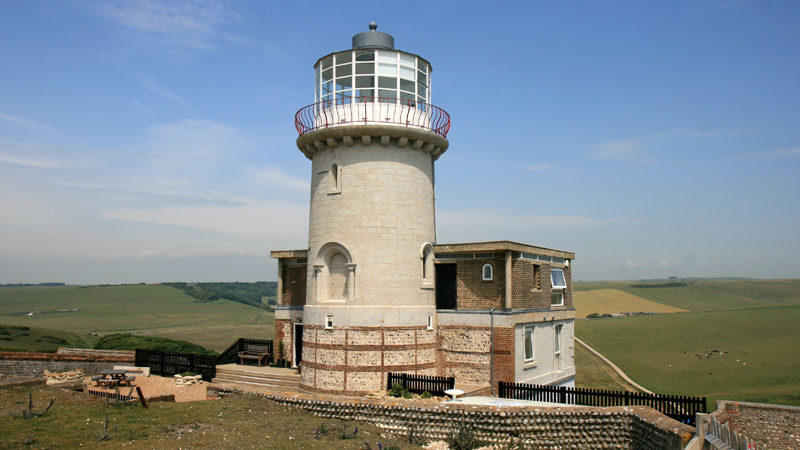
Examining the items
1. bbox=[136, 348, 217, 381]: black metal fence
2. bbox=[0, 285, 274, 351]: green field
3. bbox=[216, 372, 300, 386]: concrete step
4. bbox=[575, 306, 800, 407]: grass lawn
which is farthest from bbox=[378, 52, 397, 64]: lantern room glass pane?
bbox=[0, 285, 274, 351]: green field

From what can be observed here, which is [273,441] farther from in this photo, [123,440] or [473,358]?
[473,358]

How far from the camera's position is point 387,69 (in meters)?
22.6

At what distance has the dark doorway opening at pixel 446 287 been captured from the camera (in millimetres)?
26705

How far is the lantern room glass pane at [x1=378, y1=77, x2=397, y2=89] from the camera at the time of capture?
23.0 metres

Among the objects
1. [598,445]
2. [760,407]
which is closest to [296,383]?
[598,445]

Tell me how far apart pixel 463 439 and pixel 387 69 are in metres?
14.2

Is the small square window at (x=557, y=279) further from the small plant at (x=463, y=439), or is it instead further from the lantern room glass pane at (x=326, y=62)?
the lantern room glass pane at (x=326, y=62)

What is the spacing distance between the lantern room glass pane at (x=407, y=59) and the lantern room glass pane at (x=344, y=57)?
208cm

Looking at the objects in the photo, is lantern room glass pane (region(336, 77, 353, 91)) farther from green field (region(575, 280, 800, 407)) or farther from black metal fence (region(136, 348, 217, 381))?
green field (region(575, 280, 800, 407))

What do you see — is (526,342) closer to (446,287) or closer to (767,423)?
(446,287)

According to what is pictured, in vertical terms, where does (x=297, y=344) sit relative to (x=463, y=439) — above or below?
above

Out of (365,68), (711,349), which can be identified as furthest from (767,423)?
(711,349)

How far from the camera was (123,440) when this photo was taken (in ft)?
50.9

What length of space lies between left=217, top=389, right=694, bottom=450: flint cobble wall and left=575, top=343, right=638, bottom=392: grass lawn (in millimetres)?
23875
